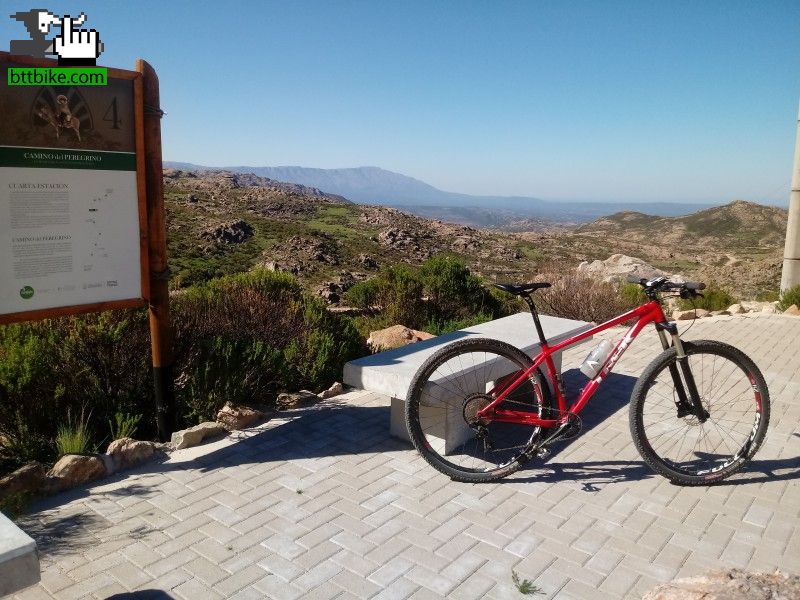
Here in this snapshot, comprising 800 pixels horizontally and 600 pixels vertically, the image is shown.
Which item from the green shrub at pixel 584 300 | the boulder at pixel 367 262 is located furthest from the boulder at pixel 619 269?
the boulder at pixel 367 262

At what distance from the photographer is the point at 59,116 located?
399 cm

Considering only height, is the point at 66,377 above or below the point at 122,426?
above

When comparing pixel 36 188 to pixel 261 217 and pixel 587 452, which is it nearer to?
pixel 587 452

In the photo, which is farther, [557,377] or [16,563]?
[557,377]

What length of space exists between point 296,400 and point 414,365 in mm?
1485

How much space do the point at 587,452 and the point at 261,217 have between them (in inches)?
1523

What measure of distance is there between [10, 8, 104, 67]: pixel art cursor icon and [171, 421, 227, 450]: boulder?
256 cm

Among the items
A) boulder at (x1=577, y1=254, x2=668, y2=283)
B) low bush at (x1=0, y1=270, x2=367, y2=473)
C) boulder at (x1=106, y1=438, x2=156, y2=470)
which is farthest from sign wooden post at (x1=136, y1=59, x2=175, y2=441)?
boulder at (x1=577, y1=254, x2=668, y2=283)

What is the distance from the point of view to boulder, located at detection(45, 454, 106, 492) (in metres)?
3.96

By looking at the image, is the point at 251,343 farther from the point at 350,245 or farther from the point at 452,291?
the point at 350,245

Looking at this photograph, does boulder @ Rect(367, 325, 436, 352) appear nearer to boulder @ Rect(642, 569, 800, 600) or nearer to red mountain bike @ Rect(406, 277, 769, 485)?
red mountain bike @ Rect(406, 277, 769, 485)

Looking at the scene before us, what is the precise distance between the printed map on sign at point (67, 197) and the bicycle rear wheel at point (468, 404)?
2167 mm

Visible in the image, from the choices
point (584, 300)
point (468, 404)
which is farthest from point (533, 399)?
point (584, 300)

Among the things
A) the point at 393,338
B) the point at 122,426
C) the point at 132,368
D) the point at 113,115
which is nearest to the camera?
the point at 113,115
